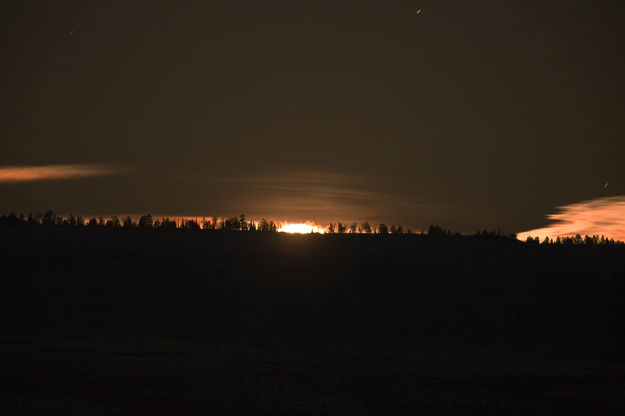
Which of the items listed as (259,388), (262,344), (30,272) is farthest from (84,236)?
(259,388)

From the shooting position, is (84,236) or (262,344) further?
(84,236)

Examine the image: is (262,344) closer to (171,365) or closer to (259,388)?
(171,365)

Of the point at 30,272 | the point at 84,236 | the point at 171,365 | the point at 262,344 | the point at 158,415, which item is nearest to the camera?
the point at 158,415

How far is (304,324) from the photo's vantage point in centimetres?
3297

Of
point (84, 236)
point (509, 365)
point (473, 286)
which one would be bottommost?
point (509, 365)

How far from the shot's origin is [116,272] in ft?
123

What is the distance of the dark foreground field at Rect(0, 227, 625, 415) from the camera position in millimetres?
16609

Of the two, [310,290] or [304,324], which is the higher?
[310,290]

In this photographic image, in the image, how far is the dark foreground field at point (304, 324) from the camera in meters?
16.6

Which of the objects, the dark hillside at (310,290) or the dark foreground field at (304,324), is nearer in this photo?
the dark foreground field at (304,324)

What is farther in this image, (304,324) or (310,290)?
(310,290)

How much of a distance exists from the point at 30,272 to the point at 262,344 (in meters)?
13.3

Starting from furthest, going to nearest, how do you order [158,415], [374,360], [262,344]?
1. [262,344]
2. [374,360]
3. [158,415]

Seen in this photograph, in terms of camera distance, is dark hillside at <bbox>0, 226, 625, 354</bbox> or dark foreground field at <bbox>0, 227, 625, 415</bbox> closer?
dark foreground field at <bbox>0, 227, 625, 415</bbox>
